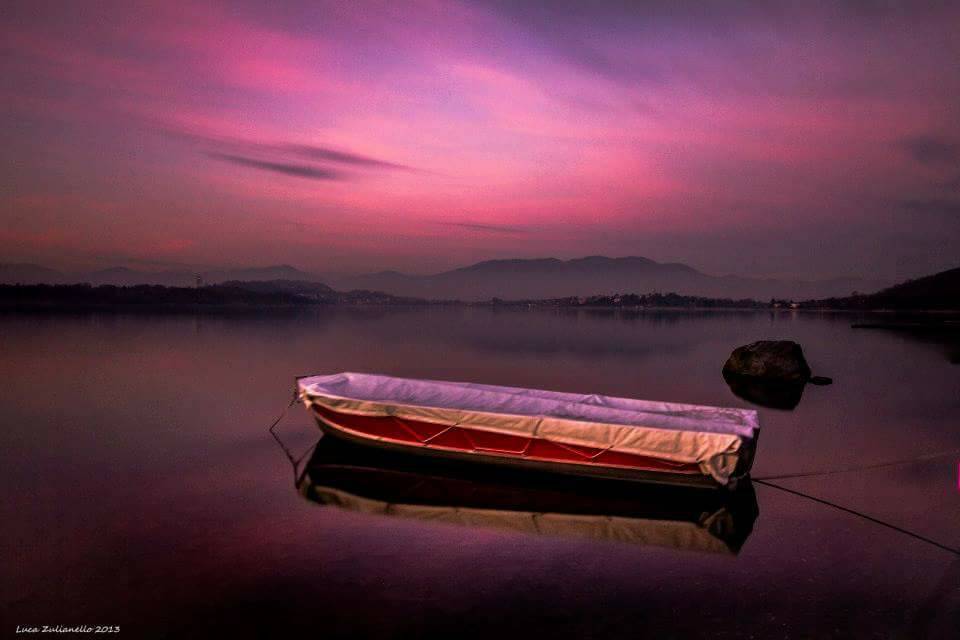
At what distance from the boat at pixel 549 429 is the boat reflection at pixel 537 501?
0.56 meters

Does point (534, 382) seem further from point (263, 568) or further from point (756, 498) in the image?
point (263, 568)

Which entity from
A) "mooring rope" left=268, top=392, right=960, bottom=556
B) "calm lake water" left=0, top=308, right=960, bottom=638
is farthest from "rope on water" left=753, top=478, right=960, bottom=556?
"calm lake water" left=0, top=308, right=960, bottom=638

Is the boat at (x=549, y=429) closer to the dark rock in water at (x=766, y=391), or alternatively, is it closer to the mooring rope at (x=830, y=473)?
the mooring rope at (x=830, y=473)

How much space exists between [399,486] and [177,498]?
4.88 m

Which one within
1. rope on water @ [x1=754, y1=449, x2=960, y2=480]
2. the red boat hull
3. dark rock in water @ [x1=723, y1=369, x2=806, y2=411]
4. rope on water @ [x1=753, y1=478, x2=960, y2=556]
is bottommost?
dark rock in water @ [x1=723, y1=369, x2=806, y2=411]

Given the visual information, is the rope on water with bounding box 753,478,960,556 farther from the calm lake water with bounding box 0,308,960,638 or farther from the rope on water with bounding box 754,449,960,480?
the rope on water with bounding box 754,449,960,480

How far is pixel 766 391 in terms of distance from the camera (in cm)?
3166

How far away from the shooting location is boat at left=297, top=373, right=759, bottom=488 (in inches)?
496

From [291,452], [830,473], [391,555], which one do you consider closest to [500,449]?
[391,555]

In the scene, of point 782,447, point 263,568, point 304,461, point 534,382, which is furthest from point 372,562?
point 534,382

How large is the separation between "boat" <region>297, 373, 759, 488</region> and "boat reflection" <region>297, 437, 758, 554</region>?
0.56 m

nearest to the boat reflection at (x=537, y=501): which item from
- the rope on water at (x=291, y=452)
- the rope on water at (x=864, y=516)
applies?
the rope on water at (x=291, y=452)

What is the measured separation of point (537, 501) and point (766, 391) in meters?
23.6

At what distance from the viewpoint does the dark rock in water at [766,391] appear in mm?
27750
